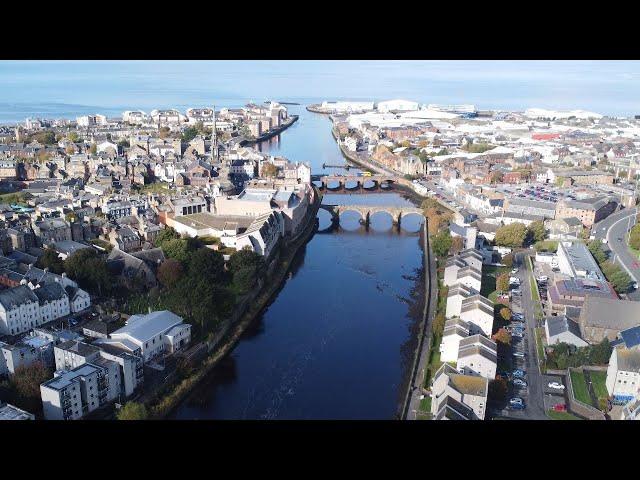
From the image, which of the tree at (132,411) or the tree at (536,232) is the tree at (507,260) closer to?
the tree at (536,232)

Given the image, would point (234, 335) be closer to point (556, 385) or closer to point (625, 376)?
point (556, 385)

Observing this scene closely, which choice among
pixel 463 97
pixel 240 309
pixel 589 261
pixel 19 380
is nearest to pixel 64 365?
pixel 19 380

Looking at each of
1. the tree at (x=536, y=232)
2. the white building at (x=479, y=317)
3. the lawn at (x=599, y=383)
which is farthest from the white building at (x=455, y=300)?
the tree at (x=536, y=232)

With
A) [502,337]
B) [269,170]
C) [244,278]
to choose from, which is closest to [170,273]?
[244,278]

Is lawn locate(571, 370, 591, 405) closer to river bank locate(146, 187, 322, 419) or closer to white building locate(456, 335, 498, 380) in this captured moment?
white building locate(456, 335, 498, 380)

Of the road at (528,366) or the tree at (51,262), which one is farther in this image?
the tree at (51,262)
